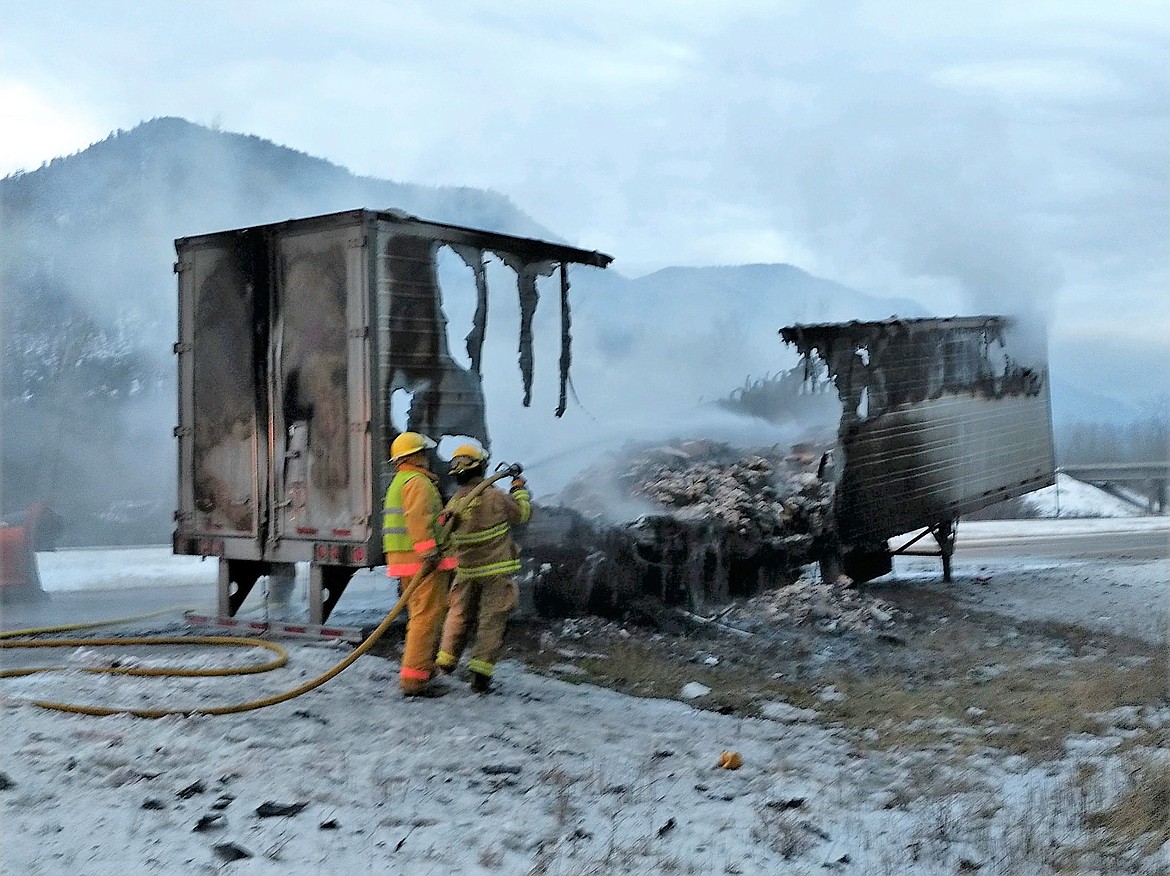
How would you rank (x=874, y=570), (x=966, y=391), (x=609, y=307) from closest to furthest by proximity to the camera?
(x=874, y=570)
(x=966, y=391)
(x=609, y=307)

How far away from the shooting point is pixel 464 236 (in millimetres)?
7977

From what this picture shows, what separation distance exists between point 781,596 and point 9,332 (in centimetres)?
2051

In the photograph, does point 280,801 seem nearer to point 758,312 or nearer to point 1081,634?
point 1081,634

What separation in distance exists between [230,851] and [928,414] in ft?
31.6

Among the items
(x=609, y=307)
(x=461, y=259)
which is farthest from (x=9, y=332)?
(x=461, y=259)

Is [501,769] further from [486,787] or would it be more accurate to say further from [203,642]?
[203,642]

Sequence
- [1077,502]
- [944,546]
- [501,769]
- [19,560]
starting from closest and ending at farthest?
[501,769] → [19,560] → [944,546] → [1077,502]

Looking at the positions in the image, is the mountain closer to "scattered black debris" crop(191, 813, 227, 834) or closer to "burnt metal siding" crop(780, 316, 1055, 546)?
"burnt metal siding" crop(780, 316, 1055, 546)

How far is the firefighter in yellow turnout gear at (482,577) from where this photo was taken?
251 inches

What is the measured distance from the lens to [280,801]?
439 centimetres

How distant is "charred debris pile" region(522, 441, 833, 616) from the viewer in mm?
8828

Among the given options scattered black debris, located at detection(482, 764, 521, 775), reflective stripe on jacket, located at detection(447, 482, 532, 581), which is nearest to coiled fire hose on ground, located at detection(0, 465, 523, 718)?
reflective stripe on jacket, located at detection(447, 482, 532, 581)

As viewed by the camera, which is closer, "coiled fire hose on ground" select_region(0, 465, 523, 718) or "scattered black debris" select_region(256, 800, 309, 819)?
"scattered black debris" select_region(256, 800, 309, 819)

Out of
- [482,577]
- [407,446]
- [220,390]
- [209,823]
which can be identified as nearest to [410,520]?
[407,446]
